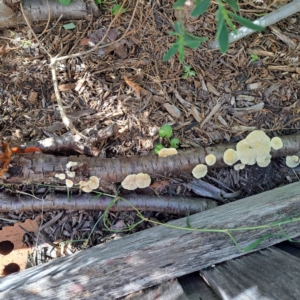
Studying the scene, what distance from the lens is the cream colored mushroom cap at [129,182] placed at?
2.75 m

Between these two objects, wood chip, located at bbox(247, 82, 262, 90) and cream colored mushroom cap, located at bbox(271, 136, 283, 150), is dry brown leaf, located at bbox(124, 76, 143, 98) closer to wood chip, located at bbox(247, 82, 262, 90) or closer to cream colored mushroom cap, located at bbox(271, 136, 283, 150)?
wood chip, located at bbox(247, 82, 262, 90)

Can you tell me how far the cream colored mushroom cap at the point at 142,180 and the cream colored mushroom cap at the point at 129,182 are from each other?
3 cm

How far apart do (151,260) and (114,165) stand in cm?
90

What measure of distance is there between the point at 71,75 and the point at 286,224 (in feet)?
7.07

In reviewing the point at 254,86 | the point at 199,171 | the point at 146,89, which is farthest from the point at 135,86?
the point at 254,86

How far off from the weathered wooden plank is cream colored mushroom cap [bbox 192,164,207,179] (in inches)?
39.6

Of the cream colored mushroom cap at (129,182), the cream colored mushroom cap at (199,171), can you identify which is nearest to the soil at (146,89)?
the cream colored mushroom cap at (199,171)

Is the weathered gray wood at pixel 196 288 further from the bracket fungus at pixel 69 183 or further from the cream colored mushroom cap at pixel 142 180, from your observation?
the bracket fungus at pixel 69 183

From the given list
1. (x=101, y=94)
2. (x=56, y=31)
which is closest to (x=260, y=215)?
(x=101, y=94)

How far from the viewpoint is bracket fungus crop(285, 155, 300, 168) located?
2857 mm

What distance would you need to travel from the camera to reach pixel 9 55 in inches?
116

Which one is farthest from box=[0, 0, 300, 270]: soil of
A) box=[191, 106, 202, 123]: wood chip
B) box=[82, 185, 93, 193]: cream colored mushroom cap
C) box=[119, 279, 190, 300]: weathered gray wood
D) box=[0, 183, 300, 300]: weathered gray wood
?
box=[119, 279, 190, 300]: weathered gray wood

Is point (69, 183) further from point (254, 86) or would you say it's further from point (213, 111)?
point (254, 86)

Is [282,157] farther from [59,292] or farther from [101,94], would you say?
[59,292]
